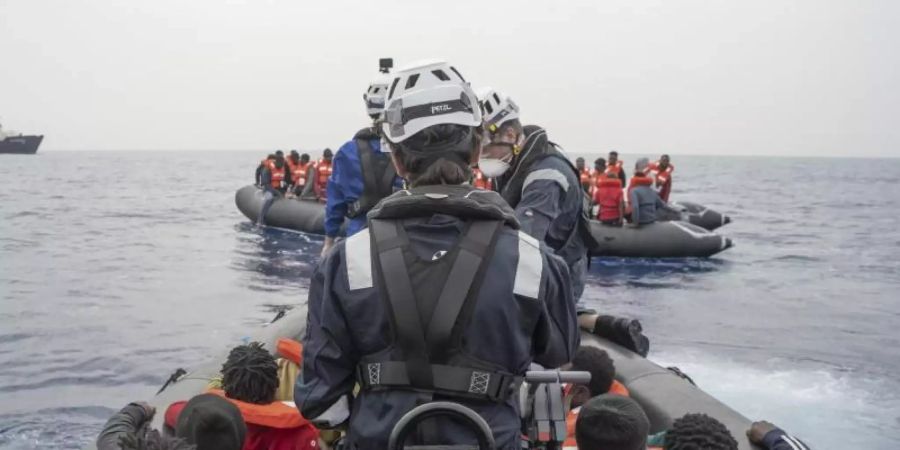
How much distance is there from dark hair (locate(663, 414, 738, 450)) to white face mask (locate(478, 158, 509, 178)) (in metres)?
1.73

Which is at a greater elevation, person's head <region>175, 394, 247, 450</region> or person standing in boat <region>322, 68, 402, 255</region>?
person standing in boat <region>322, 68, 402, 255</region>

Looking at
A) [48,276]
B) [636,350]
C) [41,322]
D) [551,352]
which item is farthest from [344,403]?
[48,276]

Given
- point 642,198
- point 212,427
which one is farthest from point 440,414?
point 642,198

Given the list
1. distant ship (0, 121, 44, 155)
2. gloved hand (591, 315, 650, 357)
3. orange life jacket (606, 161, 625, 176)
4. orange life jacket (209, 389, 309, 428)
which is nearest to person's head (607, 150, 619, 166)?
orange life jacket (606, 161, 625, 176)

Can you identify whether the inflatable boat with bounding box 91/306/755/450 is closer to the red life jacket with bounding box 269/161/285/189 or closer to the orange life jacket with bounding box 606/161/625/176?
the orange life jacket with bounding box 606/161/625/176

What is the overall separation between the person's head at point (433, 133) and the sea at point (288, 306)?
4.57 metres

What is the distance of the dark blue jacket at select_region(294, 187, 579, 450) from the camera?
1.77 metres

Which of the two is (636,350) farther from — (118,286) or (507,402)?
(118,286)

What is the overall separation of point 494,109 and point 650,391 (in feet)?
5.70

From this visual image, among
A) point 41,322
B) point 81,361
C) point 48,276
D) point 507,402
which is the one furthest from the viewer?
point 48,276

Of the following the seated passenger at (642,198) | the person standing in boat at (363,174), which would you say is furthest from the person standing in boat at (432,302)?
the seated passenger at (642,198)

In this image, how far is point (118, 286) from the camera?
39.3 ft

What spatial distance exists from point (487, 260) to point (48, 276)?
13.0 meters

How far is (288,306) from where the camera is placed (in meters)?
10.1
